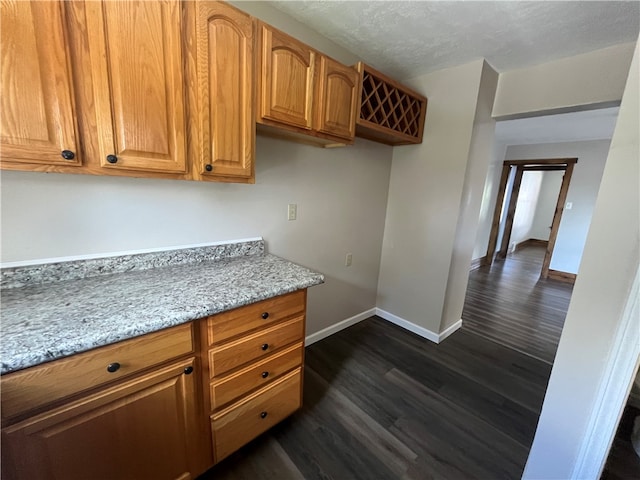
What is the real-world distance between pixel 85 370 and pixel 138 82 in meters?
1.01

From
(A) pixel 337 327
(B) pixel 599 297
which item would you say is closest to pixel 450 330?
(A) pixel 337 327

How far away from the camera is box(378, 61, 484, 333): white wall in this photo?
7.05 feet

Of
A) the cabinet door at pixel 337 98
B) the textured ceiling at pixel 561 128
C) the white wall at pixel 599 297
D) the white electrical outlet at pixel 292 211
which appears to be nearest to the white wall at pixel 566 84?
the textured ceiling at pixel 561 128

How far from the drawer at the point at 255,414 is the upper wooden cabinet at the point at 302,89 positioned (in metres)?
1.38

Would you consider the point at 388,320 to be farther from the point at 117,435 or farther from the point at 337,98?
the point at 117,435

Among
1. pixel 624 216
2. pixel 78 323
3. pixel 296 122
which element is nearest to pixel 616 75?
pixel 624 216

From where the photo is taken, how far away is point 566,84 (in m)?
1.87

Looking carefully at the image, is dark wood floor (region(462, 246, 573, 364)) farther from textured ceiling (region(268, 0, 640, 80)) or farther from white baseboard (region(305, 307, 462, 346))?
textured ceiling (region(268, 0, 640, 80))

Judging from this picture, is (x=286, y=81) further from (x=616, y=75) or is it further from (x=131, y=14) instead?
(x=616, y=75)

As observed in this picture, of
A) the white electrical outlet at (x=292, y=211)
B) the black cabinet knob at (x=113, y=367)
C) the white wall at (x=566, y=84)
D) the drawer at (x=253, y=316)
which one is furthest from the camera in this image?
the white electrical outlet at (x=292, y=211)

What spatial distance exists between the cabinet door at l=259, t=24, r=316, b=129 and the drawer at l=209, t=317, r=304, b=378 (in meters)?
1.07

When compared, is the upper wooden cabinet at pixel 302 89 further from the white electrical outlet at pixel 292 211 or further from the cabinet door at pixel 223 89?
the white electrical outlet at pixel 292 211

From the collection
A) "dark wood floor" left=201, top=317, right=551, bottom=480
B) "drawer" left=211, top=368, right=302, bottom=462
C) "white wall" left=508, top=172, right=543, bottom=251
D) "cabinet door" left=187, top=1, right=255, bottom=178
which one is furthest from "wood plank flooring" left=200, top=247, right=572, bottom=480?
"white wall" left=508, top=172, right=543, bottom=251

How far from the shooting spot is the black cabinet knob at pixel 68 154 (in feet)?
2.91
